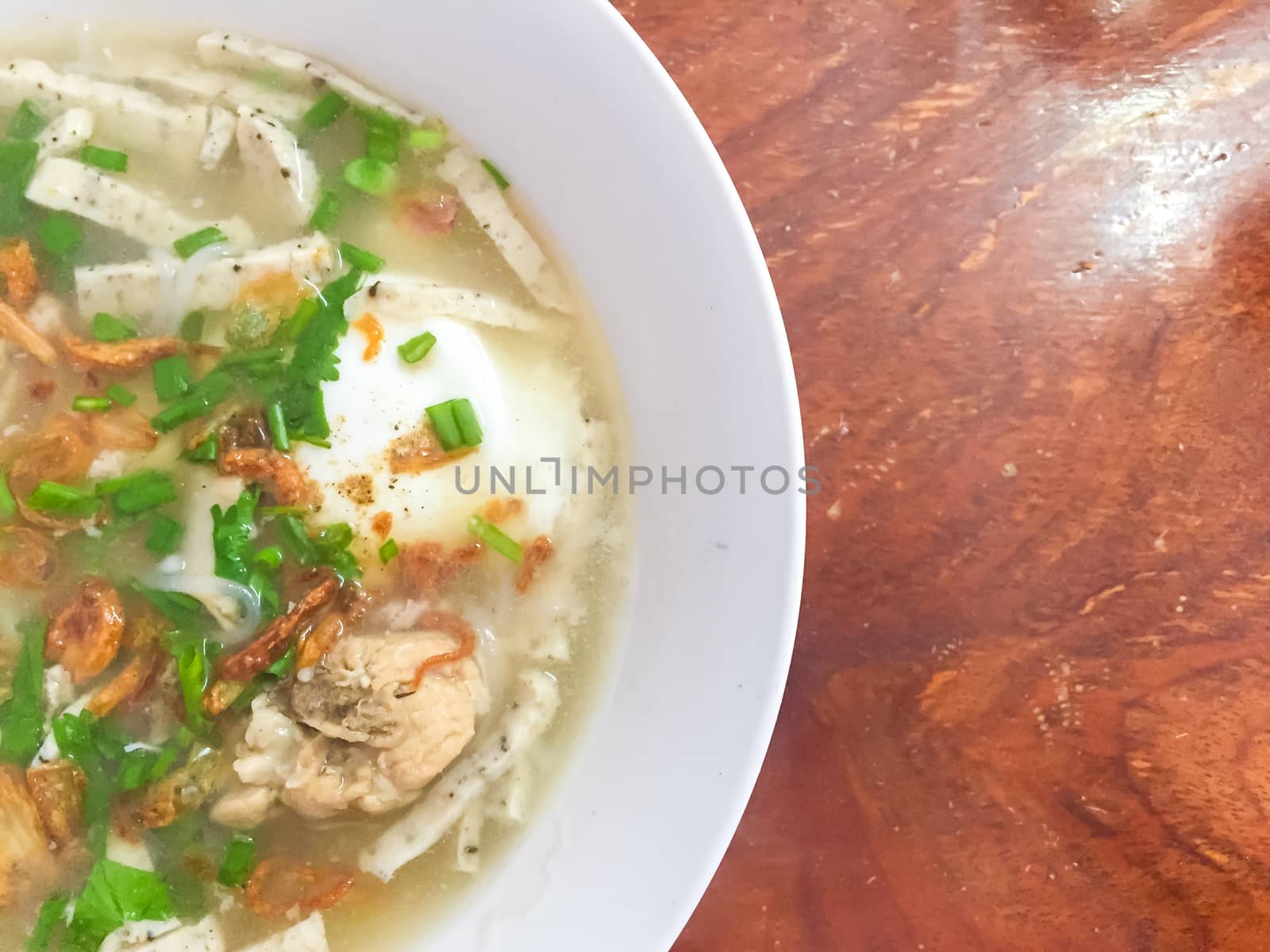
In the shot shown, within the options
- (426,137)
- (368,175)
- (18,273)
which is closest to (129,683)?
(18,273)

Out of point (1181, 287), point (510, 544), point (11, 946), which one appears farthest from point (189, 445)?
point (1181, 287)

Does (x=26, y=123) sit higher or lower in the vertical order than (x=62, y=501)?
higher

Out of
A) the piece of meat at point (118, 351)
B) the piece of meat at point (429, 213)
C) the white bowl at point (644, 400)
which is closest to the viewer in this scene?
the white bowl at point (644, 400)

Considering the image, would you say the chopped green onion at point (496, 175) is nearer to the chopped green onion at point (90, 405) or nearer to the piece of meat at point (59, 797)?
the chopped green onion at point (90, 405)

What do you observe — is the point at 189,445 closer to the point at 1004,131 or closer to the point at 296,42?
the point at 296,42

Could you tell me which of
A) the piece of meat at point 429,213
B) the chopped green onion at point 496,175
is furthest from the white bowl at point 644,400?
the piece of meat at point 429,213

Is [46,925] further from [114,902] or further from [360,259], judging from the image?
[360,259]

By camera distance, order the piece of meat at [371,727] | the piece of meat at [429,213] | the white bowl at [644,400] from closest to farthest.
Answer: the white bowl at [644,400]
the piece of meat at [371,727]
the piece of meat at [429,213]

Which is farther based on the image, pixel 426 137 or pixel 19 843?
pixel 426 137
